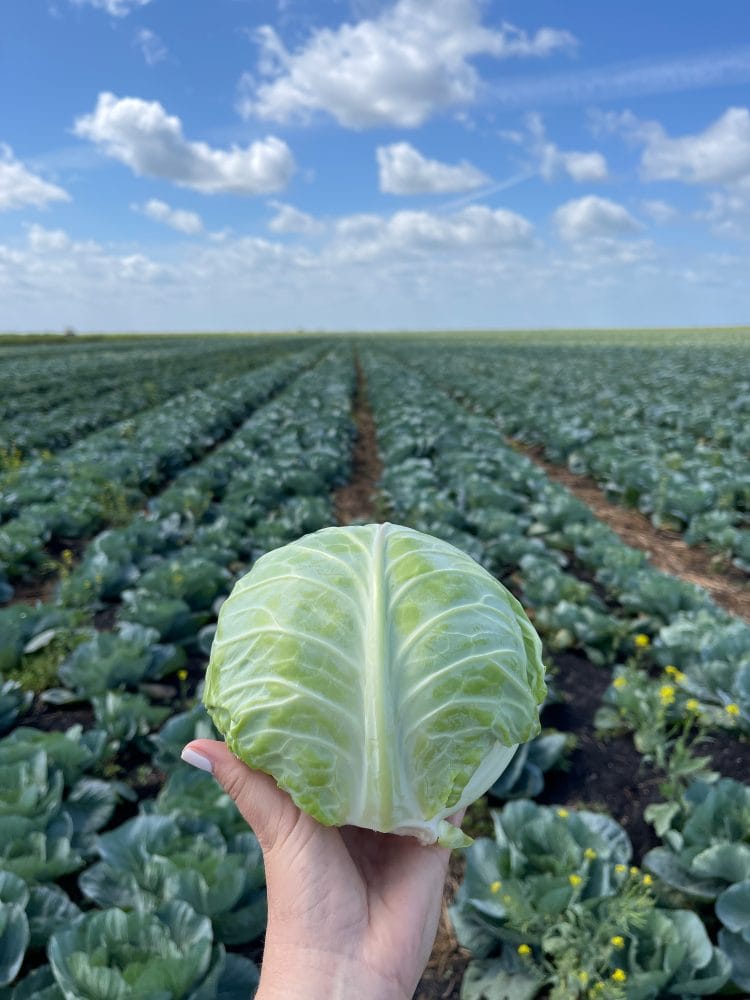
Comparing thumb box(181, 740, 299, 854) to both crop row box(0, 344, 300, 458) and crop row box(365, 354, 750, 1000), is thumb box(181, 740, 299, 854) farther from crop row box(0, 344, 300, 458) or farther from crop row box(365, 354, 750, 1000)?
crop row box(0, 344, 300, 458)

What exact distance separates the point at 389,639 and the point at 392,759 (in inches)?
11.5

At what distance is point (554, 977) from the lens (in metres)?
2.43

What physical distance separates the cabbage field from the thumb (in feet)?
2.50

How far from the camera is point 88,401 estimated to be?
17703 mm

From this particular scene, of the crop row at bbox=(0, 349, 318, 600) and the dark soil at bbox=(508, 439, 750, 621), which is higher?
the crop row at bbox=(0, 349, 318, 600)

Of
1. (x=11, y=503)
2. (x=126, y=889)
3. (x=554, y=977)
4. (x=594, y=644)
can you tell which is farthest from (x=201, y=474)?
(x=554, y=977)

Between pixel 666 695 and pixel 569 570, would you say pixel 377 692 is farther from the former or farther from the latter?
pixel 569 570

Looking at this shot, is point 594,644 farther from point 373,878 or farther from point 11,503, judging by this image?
point 11,503

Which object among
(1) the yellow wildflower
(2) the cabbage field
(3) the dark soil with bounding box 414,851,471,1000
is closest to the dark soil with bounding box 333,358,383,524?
(2) the cabbage field

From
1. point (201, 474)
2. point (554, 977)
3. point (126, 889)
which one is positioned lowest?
point (554, 977)

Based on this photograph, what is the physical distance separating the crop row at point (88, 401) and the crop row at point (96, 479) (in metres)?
1.12

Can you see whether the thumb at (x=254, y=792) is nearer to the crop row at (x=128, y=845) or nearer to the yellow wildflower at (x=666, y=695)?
the crop row at (x=128, y=845)

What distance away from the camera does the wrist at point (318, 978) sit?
1458 mm

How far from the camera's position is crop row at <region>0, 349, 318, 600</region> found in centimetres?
651
